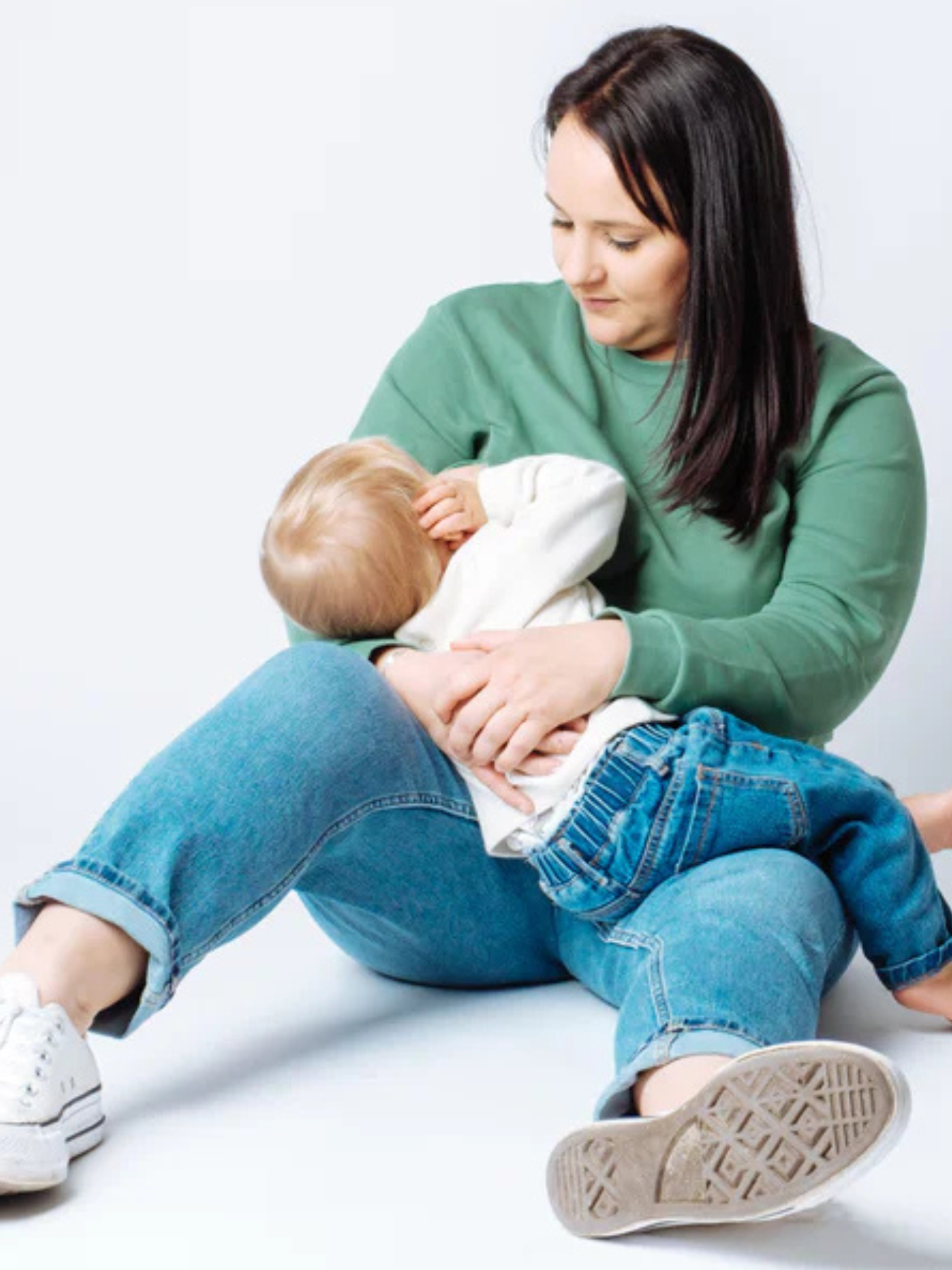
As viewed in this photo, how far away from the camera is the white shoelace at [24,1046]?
1644 millimetres

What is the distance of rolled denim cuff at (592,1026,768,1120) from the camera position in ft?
5.32

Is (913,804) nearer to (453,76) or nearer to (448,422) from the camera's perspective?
(448,422)

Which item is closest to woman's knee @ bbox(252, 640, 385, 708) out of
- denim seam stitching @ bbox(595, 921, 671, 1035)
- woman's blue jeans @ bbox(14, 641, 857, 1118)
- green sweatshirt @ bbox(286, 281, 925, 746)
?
woman's blue jeans @ bbox(14, 641, 857, 1118)

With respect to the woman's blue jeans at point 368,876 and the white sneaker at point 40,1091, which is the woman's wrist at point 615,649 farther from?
the white sneaker at point 40,1091

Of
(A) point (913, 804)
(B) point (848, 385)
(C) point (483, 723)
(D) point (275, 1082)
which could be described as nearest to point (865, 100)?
(B) point (848, 385)

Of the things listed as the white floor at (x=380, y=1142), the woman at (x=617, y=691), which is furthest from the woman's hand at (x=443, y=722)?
the white floor at (x=380, y=1142)

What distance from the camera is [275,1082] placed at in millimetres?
1943

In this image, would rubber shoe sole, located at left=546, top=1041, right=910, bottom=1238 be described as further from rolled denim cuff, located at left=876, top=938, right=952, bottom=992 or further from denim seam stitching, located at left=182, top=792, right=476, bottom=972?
rolled denim cuff, located at left=876, top=938, right=952, bottom=992

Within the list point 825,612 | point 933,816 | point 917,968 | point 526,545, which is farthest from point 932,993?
point 526,545

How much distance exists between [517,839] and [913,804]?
1.73 feet

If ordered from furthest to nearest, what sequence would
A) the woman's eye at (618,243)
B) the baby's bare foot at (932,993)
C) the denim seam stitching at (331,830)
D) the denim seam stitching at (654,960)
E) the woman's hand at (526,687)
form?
the woman's eye at (618,243), the baby's bare foot at (932,993), the woman's hand at (526,687), the denim seam stitching at (331,830), the denim seam stitching at (654,960)

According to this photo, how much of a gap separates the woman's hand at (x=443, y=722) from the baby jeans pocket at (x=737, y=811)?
15cm

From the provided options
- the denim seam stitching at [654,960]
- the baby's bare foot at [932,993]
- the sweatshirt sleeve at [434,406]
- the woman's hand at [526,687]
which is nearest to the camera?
the denim seam stitching at [654,960]

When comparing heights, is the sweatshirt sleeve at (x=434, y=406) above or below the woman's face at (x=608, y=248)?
below
